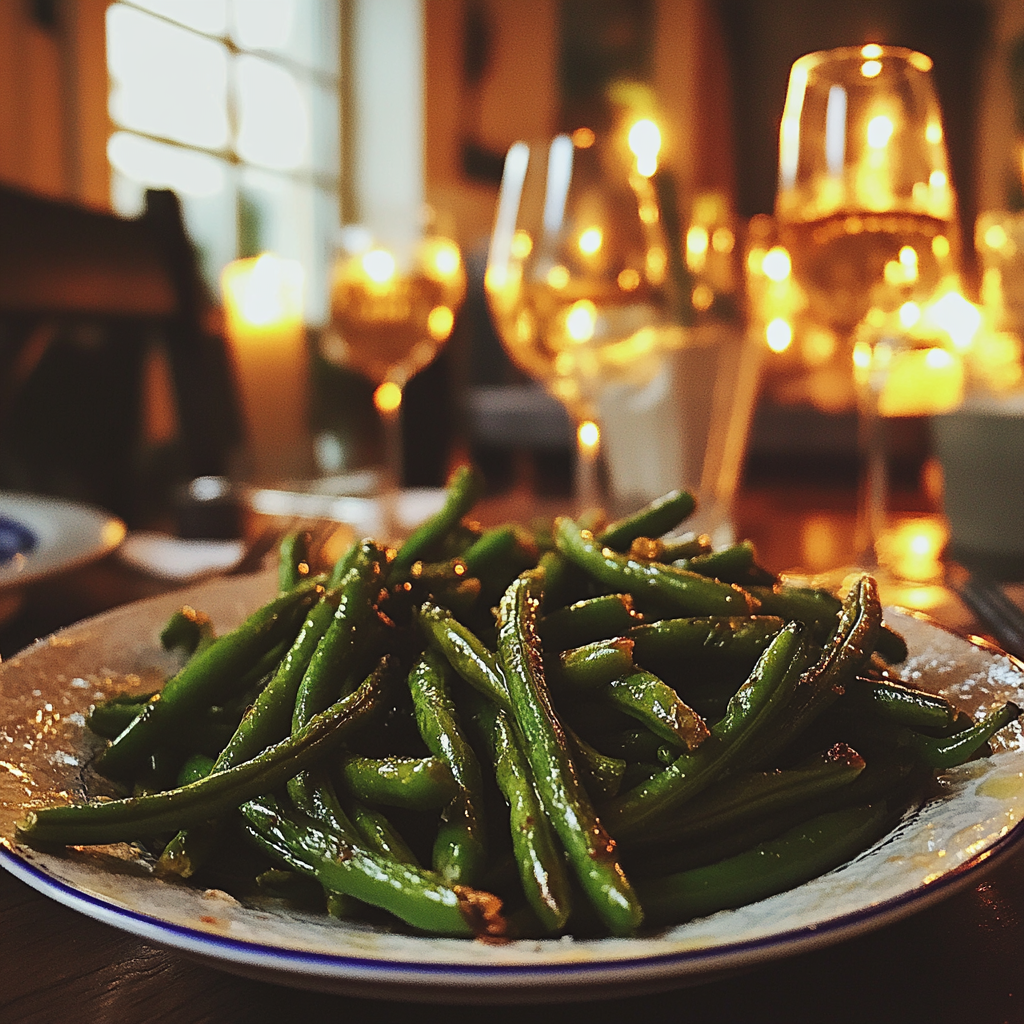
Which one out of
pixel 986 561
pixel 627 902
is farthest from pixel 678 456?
pixel 627 902

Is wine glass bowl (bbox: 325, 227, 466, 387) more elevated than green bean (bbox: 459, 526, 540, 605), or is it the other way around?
wine glass bowl (bbox: 325, 227, 466, 387)

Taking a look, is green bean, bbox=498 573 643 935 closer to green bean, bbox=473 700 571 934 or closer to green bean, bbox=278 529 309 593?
green bean, bbox=473 700 571 934

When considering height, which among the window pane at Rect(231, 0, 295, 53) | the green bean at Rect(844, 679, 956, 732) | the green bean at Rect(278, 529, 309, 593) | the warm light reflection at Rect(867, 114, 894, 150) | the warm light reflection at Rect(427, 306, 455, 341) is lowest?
the green bean at Rect(844, 679, 956, 732)

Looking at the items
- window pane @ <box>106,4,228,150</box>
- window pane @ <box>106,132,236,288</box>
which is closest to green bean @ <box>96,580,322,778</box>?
window pane @ <box>106,132,236,288</box>

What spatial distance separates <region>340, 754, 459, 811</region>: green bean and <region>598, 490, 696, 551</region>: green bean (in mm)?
301

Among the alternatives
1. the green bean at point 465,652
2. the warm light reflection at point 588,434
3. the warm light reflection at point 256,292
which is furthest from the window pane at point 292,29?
the green bean at point 465,652

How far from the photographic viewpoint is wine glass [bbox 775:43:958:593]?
1.07m

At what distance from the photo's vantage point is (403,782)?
40 centimetres

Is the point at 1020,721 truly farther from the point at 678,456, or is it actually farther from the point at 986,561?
the point at 678,456

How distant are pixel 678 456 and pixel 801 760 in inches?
34.9

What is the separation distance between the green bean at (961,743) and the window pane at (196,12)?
13.8 feet

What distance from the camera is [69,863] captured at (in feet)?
1.20

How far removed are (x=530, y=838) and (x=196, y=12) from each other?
4.57 meters

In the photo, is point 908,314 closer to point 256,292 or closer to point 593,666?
point 593,666
